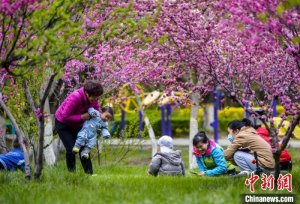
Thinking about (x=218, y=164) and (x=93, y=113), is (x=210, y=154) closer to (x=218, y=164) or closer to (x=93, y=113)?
(x=218, y=164)

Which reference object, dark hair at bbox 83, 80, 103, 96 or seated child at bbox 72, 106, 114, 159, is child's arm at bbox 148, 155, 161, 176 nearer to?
seated child at bbox 72, 106, 114, 159

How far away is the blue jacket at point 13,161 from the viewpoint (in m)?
10.8

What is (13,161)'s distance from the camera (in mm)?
10789

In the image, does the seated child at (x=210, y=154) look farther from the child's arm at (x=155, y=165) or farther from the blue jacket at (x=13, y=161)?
the blue jacket at (x=13, y=161)

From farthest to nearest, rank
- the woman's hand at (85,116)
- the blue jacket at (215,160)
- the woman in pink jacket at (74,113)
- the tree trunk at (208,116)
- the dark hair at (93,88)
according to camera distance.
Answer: the tree trunk at (208,116) < the blue jacket at (215,160) < the woman's hand at (85,116) < the woman in pink jacket at (74,113) < the dark hair at (93,88)

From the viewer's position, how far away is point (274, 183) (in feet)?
25.8

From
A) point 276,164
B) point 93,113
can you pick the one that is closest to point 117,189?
point 276,164

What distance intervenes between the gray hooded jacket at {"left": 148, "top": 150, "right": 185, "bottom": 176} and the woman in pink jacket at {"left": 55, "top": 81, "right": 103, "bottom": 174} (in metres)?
1.07

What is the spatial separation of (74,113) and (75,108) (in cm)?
10

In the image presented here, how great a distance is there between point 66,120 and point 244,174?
2.78 metres

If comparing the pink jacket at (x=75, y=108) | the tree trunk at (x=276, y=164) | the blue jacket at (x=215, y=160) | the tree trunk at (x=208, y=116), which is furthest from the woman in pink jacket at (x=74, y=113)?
the tree trunk at (x=208, y=116)

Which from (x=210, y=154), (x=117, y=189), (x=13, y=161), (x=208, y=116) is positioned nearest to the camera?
(x=117, y=189)

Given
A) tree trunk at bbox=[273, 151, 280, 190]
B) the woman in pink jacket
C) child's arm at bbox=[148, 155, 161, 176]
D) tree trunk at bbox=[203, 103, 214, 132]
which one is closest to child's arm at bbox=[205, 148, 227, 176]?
child's arm at bbox=[148, 155, 161, 176]

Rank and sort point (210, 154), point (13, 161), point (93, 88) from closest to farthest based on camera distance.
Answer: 1. point (93, 88)
2. point (210, 154)
3. point (13, 161)
